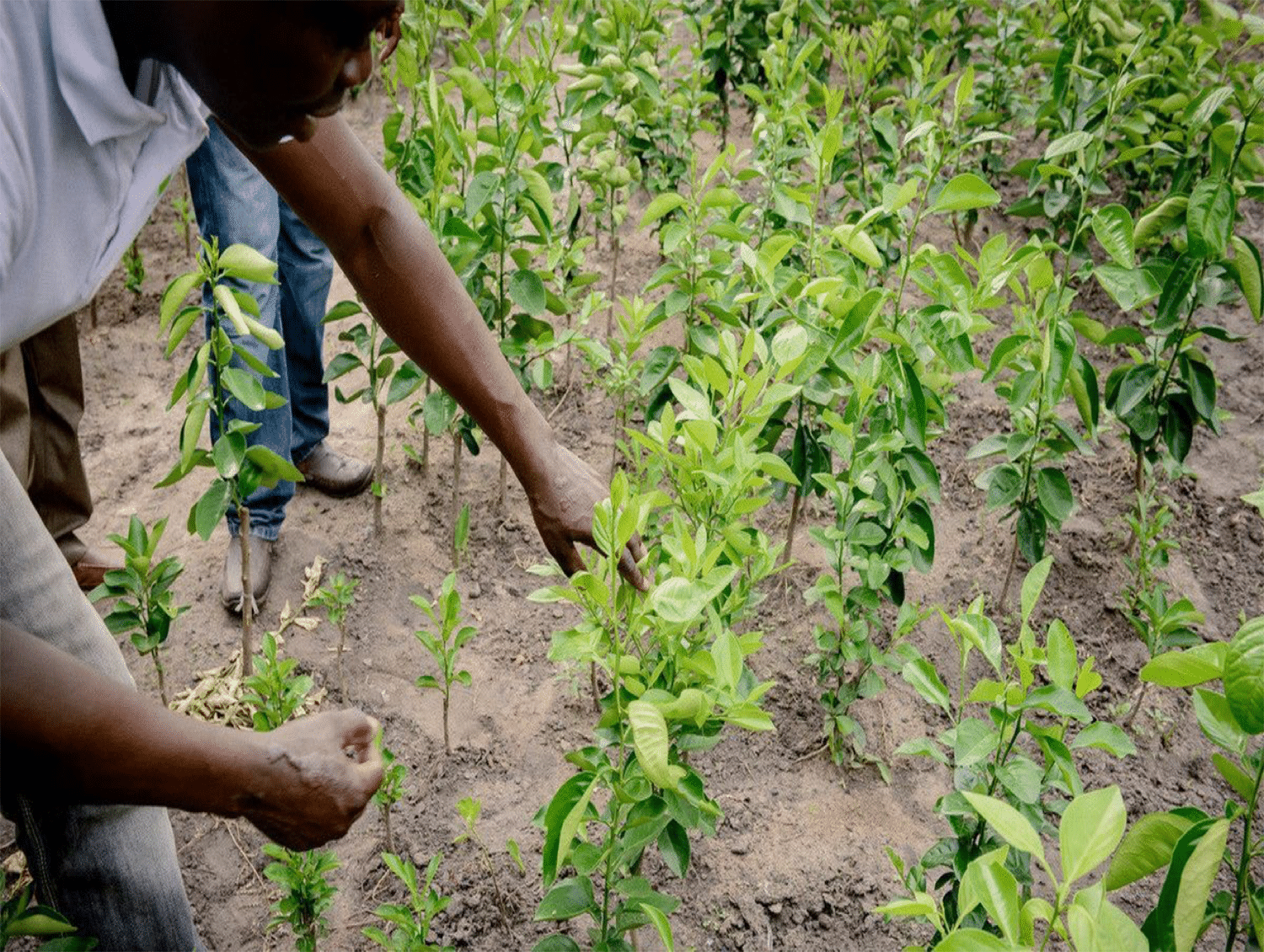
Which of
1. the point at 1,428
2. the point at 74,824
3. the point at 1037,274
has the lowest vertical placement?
the point at 74,824

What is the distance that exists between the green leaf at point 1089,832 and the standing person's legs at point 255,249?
2.05 meters

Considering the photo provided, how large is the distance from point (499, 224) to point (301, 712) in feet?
4.19

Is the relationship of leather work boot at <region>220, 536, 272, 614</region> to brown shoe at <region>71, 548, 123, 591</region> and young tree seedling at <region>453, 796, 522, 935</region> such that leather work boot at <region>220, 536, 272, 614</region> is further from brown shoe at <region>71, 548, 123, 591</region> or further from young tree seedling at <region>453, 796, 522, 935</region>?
young tree seedling at <region>453, 796, 522, 935</region>

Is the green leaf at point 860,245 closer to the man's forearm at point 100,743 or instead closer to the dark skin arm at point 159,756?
the dark skin arm at point 159,756

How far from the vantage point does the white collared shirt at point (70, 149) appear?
4.66 ft

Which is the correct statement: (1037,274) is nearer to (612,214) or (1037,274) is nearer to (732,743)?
(732,743)

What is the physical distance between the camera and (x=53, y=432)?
307cm

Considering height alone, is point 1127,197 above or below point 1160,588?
above

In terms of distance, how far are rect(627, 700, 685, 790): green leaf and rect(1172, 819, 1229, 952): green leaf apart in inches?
24.7

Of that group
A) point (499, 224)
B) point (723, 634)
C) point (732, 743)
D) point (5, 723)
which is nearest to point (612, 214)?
point (499, 224)

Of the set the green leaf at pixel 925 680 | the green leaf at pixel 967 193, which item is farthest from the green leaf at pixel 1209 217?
the green leaf at pixel 925 680

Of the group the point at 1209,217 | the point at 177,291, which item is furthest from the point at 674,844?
the point at 1209,217

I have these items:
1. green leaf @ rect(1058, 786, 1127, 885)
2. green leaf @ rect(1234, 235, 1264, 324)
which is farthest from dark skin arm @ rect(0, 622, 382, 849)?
green leaf @ rect(1234, 235, 1264, 324)

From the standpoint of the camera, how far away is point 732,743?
283 cm
